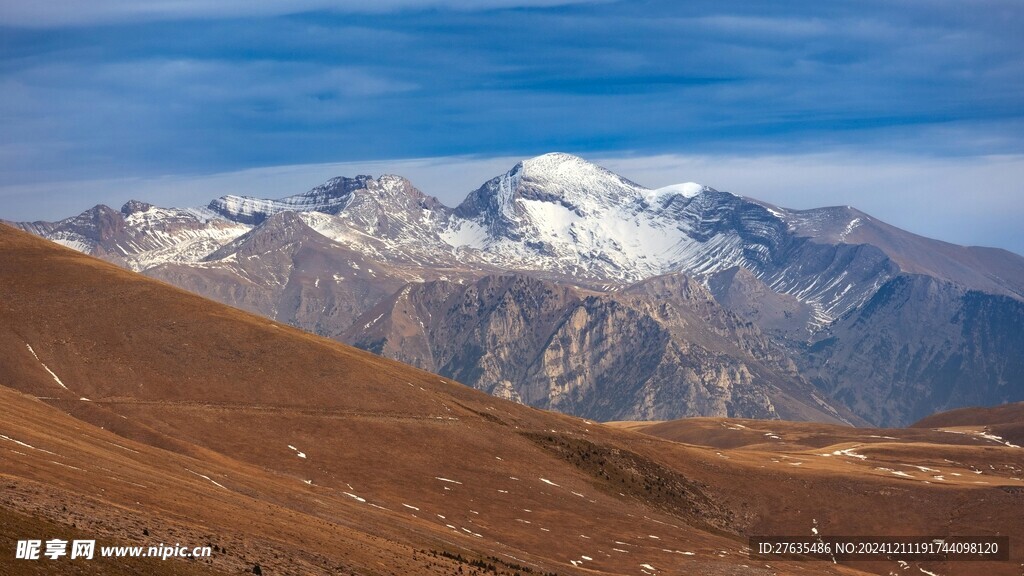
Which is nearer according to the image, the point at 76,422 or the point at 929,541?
the point at 76,422

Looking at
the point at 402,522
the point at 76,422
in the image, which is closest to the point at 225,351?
the point at 76,422

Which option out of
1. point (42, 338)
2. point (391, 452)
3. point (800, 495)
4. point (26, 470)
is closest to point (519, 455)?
point (391, 452)

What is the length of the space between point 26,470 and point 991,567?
127 metres

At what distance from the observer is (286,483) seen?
129 meters

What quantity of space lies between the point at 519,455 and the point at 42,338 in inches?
3074

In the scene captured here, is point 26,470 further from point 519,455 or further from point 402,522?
point 519,455

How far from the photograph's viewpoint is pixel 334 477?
5655 inches

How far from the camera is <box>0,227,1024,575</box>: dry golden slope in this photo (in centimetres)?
8688

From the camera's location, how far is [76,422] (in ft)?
417

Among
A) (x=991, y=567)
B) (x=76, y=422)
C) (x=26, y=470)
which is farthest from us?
(x=991, y=567)

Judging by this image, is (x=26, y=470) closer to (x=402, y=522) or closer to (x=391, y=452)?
(x=402, y=522)

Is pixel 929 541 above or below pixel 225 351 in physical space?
below

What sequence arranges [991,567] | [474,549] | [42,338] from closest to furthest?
[474,549] < [991,567] < [42,338]

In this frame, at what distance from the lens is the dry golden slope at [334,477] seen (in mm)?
86875
